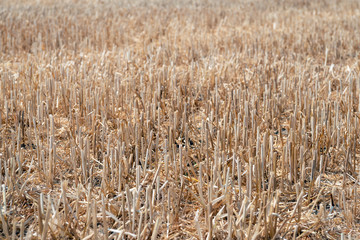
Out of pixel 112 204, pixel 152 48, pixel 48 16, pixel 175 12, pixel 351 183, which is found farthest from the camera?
pixel 175 12

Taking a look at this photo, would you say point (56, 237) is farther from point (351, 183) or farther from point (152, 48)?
point (152, 48)

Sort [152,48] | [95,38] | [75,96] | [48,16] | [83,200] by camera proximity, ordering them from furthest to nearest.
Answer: [48,16], [95,38], [152,48], [75,96], [83,200]

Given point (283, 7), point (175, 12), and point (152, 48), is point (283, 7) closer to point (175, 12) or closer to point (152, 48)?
point (175, 12)

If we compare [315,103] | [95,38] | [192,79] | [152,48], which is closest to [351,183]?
[315,103]

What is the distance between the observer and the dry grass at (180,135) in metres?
1.87

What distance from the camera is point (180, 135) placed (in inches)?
110

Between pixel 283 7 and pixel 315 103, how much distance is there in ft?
23.5

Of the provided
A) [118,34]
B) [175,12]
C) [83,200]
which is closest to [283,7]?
[175,12]

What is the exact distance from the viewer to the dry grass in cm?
187

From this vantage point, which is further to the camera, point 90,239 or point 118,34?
point 118,34

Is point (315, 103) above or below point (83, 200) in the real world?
above

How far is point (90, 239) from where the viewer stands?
1.80m

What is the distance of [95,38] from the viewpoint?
636 centimetres

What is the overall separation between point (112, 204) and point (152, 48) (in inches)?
143
